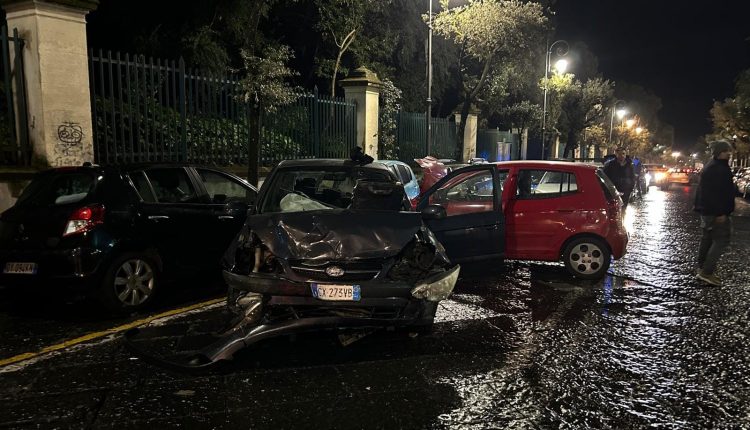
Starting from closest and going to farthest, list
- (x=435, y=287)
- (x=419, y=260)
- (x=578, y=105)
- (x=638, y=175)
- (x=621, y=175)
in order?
(x=435, y=287)
(x=419, y=260)
(x=621, y=175)
(x=638, y=175)
(x=578, y=105)

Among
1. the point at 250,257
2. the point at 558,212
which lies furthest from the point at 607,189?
the point at 250,257

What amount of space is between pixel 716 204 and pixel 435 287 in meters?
5.01

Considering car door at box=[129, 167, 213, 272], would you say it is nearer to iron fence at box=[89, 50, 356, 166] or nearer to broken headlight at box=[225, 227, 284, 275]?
broken headlight at box=[225, 227, 284, 275]

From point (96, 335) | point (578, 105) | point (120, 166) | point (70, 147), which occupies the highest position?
point (578, 105)

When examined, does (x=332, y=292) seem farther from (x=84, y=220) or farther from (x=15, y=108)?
(x=15, y=108)

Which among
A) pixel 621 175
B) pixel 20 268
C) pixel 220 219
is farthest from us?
pixel 621 175

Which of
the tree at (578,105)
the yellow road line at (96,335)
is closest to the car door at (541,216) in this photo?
the yellow road line at (96,335)

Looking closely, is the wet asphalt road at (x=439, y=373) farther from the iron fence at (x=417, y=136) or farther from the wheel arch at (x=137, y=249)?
the iron fence at (x=417, y=136)

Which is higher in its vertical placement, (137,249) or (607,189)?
(607,189)

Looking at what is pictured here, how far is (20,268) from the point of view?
18.3 feet

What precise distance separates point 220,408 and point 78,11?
8.35 metres

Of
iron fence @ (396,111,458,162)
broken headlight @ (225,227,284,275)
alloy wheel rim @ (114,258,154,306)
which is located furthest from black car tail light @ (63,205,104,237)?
iron fence @ (396,111,458,162)

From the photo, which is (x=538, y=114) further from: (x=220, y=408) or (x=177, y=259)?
(x=220, y=408)

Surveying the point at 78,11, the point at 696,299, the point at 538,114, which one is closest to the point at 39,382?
the point at 696,299
